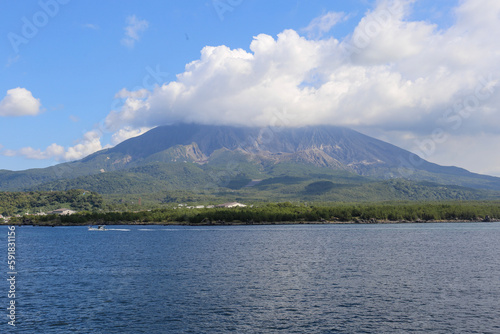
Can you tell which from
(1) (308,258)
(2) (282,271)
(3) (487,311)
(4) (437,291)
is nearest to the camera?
(3) (487,311)

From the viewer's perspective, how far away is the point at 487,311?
125ft

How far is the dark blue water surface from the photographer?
34.9 meters

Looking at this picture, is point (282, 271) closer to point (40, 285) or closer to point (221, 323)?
point (221, 323)

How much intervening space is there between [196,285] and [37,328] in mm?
19921

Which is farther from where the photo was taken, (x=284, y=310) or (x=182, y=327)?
(x=284, y=310)

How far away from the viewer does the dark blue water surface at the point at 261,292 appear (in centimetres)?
3488

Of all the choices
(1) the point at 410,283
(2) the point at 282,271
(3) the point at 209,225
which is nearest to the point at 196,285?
(2) the point at 282,271

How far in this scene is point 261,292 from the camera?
4622cm

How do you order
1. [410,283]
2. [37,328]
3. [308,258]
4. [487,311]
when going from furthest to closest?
[308,258] → [410,283] → [487,311] → [37,328]

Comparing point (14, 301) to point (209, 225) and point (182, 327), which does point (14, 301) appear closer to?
point (182, 327)

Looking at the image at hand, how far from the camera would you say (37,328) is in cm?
3403

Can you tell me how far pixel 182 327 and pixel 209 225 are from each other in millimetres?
158897

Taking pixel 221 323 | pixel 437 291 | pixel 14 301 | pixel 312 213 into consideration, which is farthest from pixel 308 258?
pixel 312 213

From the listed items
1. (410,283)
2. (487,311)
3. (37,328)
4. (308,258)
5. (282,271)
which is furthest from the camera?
(308,258)
